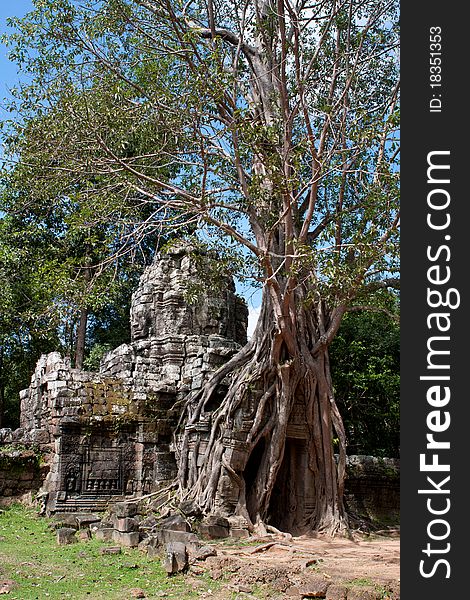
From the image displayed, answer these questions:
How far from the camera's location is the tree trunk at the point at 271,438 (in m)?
10.7

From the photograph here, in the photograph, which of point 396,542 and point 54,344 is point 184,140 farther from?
point 54,344

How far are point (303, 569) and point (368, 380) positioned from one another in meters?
9.15

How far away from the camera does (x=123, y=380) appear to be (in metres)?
12.6

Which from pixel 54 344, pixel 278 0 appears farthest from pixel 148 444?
pixel 54 344

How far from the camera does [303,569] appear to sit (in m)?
7.70

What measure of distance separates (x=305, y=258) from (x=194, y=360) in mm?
4254

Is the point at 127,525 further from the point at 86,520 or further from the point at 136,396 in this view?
the point at 136,396

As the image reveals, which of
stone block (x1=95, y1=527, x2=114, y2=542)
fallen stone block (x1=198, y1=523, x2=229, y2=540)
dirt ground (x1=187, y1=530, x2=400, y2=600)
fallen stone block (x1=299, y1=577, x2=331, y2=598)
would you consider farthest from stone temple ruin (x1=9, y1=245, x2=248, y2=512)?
fallen stone block (x1=299, y1=577, x2=331, y2=598)

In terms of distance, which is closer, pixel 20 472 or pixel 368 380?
pixel 20 472

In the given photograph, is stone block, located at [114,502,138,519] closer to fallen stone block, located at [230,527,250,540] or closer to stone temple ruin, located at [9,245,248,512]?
stone temple ruin, located at [9,245,248,512]

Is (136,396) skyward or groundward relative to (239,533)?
skyward

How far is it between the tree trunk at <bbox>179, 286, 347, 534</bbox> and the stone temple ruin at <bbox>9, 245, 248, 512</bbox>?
1.00 m

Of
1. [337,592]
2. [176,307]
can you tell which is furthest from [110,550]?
[176,307]

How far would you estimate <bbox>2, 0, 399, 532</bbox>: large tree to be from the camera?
9859 millimetres
